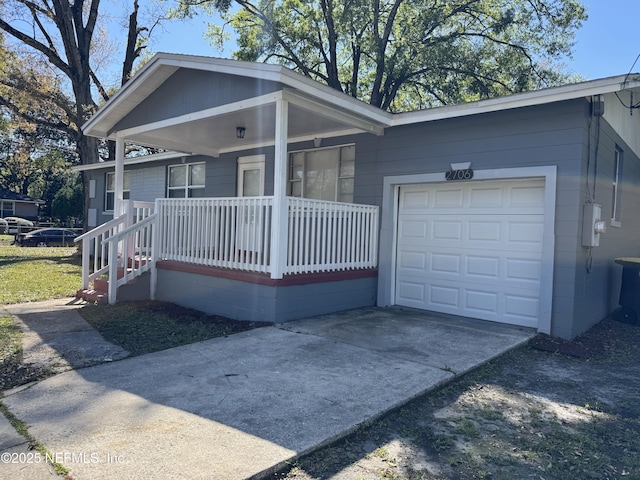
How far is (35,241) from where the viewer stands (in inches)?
891

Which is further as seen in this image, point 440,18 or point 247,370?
point 440,18

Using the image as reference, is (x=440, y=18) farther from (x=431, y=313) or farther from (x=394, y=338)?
(x=394, y=338)

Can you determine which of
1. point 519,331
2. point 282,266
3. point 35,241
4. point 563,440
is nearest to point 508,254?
point 519,331

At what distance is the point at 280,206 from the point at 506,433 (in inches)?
156

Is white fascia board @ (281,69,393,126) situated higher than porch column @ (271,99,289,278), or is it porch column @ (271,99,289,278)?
white fascia board @ (281,69,393,126)

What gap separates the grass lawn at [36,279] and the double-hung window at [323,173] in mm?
5100

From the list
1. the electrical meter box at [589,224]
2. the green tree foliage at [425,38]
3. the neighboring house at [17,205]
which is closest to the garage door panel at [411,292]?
the electrical meter box at [589,224]

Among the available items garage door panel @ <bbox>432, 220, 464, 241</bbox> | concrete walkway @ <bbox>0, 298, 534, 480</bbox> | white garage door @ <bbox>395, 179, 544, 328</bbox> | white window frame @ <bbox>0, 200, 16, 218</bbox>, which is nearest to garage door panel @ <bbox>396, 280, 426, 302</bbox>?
white garage door @ <bbox>395, 179, 544, 328</bbox>

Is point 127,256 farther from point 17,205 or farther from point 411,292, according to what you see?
point 17,205

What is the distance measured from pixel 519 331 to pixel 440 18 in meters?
11.7

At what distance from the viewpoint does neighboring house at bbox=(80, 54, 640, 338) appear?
20.4 feet

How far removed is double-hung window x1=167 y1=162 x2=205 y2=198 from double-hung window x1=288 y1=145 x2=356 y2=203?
336cm

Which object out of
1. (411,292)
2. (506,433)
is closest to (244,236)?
(411,292)

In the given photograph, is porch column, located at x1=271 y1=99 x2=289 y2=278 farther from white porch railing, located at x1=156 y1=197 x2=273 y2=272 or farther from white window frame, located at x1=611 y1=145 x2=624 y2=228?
white window frame, located at x1=611 y1=145 x2=624 y2=228
